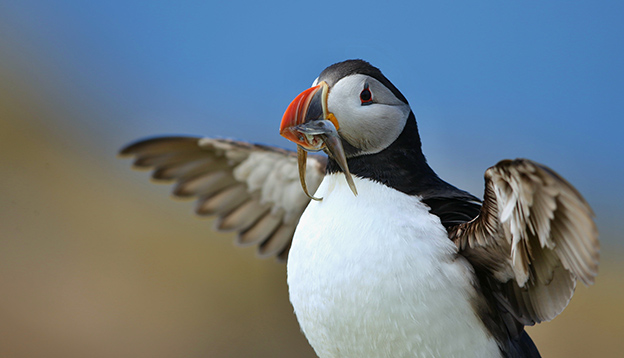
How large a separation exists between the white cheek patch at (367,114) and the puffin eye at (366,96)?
0.01 m

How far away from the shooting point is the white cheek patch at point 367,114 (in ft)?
5.73

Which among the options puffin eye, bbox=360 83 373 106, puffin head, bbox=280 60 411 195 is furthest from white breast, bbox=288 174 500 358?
puffin eye, bbox=360 83 373 106

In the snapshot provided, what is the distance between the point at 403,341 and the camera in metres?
1.69

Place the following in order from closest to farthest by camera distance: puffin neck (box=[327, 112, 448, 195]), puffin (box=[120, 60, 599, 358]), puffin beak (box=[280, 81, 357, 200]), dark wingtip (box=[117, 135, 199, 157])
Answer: puffin (box=[120, 60, 599, 358])
puffin beak (box=[280, 81, 357, 200])
puffin neck (box=[327, 112, 448, 195])
dark wingtip (box=[117, 135, 199, 157])

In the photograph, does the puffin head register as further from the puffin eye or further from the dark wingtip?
the dark wingtip

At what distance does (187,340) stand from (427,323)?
363 centimetres

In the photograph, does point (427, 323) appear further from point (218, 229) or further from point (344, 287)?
point (218, 229)

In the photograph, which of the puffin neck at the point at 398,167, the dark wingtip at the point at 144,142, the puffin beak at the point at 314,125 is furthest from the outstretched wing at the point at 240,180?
the puffin beak at the point at 314,125

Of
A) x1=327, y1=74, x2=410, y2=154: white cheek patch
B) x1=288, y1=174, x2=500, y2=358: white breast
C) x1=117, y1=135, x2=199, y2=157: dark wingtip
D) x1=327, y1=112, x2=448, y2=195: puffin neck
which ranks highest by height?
x1=117, y1=135, x2=199, y2=157: dark wingtip

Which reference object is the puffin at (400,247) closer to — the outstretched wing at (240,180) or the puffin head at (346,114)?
the puffin head at (346,114)

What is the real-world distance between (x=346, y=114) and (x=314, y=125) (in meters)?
0.11

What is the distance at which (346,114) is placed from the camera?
1.75 m

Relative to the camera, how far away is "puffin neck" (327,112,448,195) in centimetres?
185

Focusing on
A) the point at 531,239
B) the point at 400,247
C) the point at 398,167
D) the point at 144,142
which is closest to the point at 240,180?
the point at 144,142
